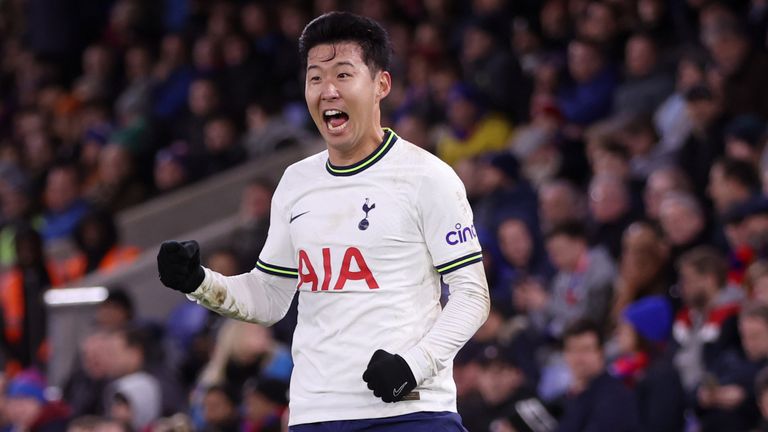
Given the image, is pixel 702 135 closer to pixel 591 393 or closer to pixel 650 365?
pixel 650 365

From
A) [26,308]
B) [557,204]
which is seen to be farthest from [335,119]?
[26,308]

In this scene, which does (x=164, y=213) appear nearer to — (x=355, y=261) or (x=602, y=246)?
(x=602, y=246)

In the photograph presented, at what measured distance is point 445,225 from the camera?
4250 millimetres

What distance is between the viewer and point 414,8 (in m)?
13.1

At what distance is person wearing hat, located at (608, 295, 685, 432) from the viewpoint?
7.18m

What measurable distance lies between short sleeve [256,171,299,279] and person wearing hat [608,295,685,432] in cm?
312

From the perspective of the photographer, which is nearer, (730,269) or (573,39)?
(730,269)

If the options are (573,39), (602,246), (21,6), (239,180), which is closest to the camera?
(602,246)

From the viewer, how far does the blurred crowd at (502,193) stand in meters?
7.60

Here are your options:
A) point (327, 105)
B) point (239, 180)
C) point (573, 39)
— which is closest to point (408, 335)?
point (327, 105)

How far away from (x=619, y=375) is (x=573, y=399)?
346mm

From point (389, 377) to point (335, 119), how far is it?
798 mm

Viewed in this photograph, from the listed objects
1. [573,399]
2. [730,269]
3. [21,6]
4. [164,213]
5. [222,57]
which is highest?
[21,6]

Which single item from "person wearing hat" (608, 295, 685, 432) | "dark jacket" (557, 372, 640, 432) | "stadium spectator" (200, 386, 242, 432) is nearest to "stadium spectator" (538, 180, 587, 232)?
"person wearing hat" (608, 295, 685, 432)
